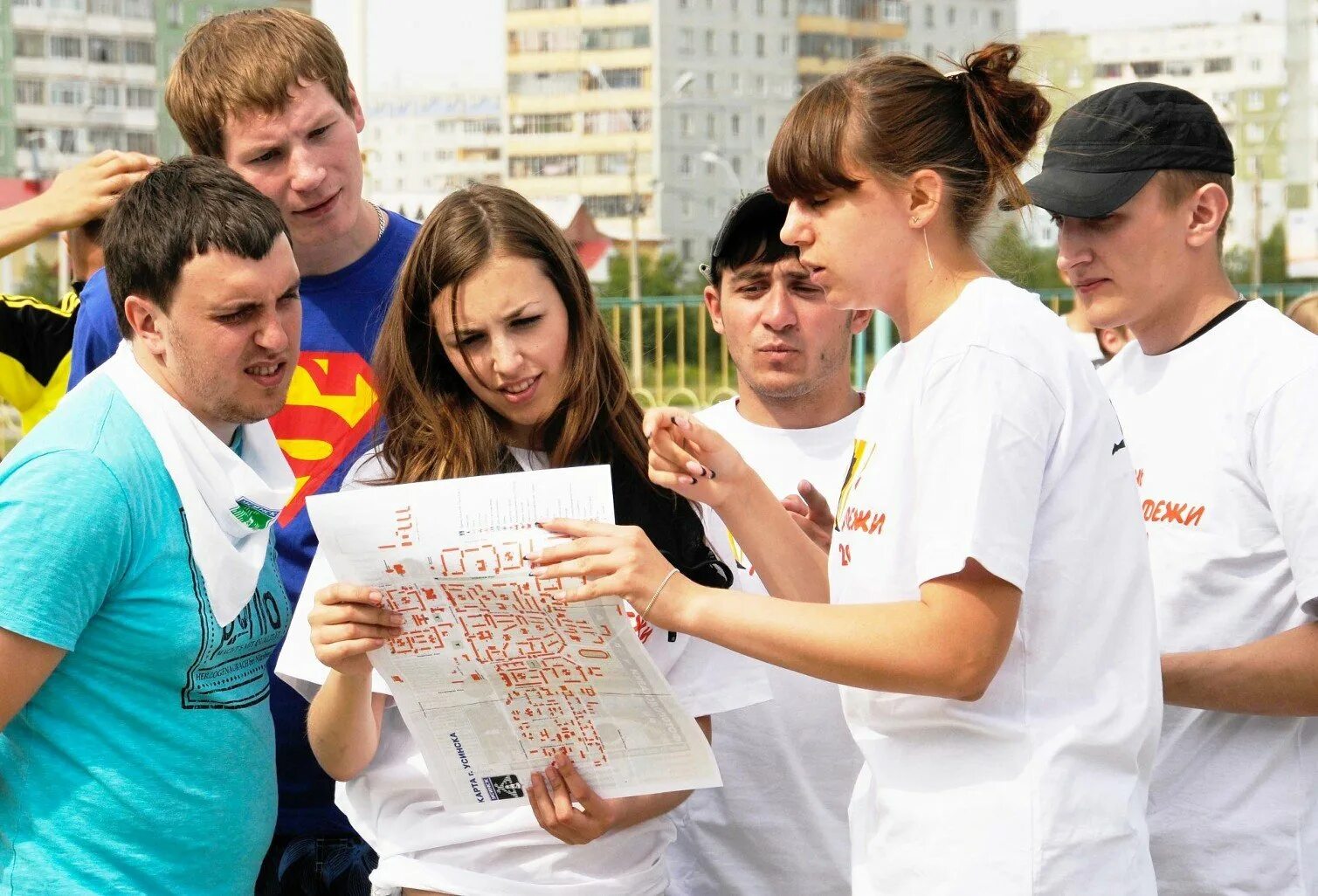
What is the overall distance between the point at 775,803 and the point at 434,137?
46449 mm

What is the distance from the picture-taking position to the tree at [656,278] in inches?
1427

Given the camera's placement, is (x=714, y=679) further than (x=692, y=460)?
Yes

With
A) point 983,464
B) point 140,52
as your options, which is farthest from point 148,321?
point 140,52

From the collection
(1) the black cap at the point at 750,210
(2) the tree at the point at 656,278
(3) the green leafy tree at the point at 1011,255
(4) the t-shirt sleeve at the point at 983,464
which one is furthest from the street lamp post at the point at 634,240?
(4) the t-shirt sleeve at the point at 983,464

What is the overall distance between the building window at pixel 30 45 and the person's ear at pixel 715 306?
52.3 meters

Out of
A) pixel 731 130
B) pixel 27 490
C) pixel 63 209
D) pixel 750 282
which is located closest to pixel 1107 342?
pixel 750 282

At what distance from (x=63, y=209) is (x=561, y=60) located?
48990mm

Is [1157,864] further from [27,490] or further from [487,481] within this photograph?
[27,490]

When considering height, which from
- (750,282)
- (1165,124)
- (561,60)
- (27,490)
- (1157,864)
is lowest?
(1157,864)

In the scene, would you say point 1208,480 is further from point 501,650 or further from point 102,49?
point 102,49

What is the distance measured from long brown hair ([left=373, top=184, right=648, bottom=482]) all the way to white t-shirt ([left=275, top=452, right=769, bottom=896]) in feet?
0.54

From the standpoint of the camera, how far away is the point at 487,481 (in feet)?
6.31

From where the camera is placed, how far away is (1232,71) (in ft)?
141

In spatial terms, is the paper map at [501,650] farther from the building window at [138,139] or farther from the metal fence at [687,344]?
the building window at [138,139]
